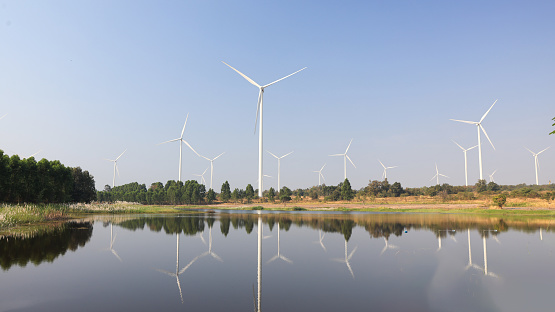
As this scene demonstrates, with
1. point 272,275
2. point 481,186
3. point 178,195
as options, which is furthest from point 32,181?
point 481,186

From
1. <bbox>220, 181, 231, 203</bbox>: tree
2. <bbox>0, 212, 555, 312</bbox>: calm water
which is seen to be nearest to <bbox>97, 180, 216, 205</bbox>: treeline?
<bbox>220, 181, 231, 203</bbox>: tree

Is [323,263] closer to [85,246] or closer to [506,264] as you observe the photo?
[506,264]

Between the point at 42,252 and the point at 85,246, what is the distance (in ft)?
9.18

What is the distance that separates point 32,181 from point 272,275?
49298 millimetres

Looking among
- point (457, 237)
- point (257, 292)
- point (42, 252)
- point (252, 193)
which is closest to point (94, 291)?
point (257, 292)

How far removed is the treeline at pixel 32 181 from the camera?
43781mm

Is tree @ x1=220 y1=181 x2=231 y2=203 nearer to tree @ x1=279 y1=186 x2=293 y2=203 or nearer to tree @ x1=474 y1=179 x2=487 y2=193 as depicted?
tree @ x1=279 y1=186 x2=293 y2=203

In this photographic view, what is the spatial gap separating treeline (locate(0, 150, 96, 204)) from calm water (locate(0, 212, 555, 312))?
29271mm

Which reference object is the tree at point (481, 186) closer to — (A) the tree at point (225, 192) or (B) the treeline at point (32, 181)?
(A) the tree at point (225, 192)

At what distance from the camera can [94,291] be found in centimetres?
1038

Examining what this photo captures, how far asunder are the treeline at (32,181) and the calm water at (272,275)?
29.3 meters

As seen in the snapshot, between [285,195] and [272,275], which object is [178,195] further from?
[272,275]

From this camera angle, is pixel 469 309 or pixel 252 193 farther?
pixel 252 193

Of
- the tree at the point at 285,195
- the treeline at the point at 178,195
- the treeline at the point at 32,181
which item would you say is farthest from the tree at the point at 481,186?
the treeline at the point at 32,181
